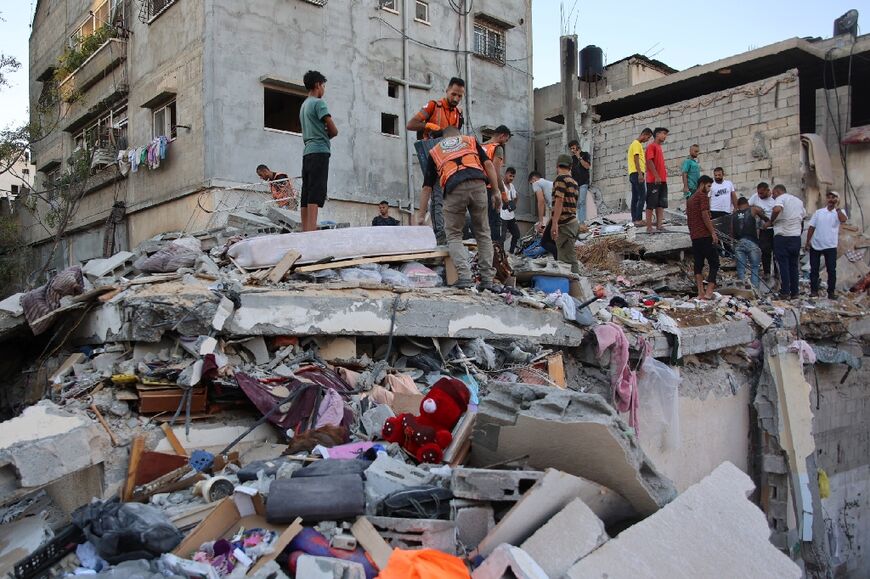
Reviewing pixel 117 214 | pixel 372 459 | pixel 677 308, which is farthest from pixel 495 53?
pixel 372 459

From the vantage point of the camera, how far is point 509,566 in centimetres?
292

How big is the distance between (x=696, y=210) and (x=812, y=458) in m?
3.35

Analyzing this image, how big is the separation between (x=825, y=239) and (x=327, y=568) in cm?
929

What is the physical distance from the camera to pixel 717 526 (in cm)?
318

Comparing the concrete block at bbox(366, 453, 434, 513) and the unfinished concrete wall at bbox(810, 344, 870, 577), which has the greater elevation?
the concrete block at bbox(366, 453, 434, 513)

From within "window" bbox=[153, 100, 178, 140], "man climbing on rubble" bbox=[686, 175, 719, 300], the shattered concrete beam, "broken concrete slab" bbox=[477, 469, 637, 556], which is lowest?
"broken concrete slab" bbox=[477, 469, 637, 556]

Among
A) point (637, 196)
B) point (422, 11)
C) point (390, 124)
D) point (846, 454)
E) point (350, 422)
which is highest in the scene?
point (422, 11)

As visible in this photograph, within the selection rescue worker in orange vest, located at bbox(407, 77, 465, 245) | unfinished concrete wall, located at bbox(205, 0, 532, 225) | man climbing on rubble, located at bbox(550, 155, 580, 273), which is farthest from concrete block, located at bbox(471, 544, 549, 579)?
unfinished concrete wall, located at bbox(205, 0, 532, 225)

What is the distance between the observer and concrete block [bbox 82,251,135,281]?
20.2ft

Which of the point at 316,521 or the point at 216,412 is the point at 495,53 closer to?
the point at 216,412

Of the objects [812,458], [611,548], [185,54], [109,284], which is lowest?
[812,458]

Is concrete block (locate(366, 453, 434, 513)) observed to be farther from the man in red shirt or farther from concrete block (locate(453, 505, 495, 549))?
the man in red shirt

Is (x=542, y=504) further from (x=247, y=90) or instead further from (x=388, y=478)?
(x=247, y=90)

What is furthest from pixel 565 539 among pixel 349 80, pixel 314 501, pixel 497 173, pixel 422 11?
pixel 422 11
